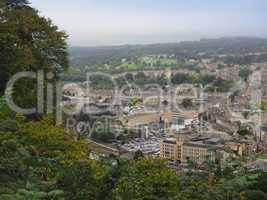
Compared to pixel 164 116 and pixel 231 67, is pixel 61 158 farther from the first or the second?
pixel 231 67

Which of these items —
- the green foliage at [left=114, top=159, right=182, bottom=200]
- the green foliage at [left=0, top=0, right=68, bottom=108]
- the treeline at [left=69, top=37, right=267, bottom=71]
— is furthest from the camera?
the treeline at [left=69, top=37, right=267, bottom=71]

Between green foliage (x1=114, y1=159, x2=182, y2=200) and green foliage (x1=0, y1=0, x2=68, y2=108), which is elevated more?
green foliage (x1=0, y1=0, x2=68, y2=108)

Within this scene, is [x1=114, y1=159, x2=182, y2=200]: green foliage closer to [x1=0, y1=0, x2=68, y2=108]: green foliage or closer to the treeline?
[x1=0, y1=0, x2=68, y2=108]: green foliage

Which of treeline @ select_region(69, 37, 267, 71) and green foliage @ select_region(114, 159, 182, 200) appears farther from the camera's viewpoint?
treeline @ select_region(69, 37, 267, 71)

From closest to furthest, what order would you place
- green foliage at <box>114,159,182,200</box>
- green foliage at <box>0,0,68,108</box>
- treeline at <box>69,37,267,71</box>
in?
green foliage at <box>114,159,182,200</box>, green foliage at <box>0,0,68,108</box>, treeline at <box>69,37,267,71</box>

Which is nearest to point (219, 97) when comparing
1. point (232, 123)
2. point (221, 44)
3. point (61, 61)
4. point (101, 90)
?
point (101, 90)

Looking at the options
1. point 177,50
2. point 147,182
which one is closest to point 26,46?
point 147,182

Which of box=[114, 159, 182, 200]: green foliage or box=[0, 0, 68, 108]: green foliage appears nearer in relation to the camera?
box=[114, 159, 182, 200]: green foliage

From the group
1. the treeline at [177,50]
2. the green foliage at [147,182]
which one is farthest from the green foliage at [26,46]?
the treeline at [177,50]

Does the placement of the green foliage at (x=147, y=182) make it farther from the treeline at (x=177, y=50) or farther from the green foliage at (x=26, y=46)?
the treeline at (x=177, y=50)

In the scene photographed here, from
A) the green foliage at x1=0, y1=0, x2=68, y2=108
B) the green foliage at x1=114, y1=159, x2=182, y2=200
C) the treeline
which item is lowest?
the treeline

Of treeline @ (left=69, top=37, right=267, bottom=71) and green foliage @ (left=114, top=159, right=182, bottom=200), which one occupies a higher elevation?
green foliage @ (left=114, top=159, right=182, bottom=200)

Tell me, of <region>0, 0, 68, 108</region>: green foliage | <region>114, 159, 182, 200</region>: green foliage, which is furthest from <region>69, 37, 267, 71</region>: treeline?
<region>114, 159, 182, 200</region>: green foliage
